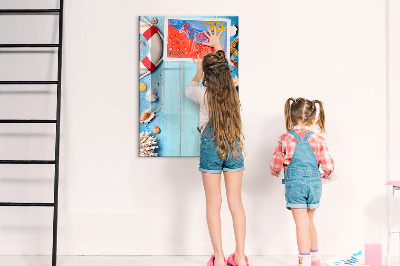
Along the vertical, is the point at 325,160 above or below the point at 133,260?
above

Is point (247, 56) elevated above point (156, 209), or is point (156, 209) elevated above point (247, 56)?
point (247, 56)

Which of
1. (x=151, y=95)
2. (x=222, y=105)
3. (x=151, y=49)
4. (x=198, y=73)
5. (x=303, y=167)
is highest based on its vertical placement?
(x=151, y=49)

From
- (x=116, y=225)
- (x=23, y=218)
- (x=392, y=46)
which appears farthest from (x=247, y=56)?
(x=23, y=218)

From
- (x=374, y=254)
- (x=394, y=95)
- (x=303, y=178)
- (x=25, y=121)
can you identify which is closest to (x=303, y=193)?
(x=303, y=178)

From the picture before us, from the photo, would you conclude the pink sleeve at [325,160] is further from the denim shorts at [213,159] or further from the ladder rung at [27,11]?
the ladder rung at [27,11]

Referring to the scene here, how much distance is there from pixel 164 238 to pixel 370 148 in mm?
1658

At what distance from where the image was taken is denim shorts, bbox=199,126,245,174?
111 inches

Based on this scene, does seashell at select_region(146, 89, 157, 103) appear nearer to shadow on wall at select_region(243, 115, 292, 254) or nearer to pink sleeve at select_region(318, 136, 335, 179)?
shadow on wall at select_region(243, 115, 292, 254)

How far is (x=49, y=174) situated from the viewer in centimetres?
332

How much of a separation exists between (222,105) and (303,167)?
25.0 inches

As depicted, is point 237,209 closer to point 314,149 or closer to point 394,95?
point 314,149

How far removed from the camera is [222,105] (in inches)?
112

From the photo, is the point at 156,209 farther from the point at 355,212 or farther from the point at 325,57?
the point at 325,57

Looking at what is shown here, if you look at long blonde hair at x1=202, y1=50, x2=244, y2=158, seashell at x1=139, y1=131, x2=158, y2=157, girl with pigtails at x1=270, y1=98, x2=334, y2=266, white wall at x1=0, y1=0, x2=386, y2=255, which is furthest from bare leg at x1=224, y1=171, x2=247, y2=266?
seashell at x1=139, y1=131, x2=158, y2=157
